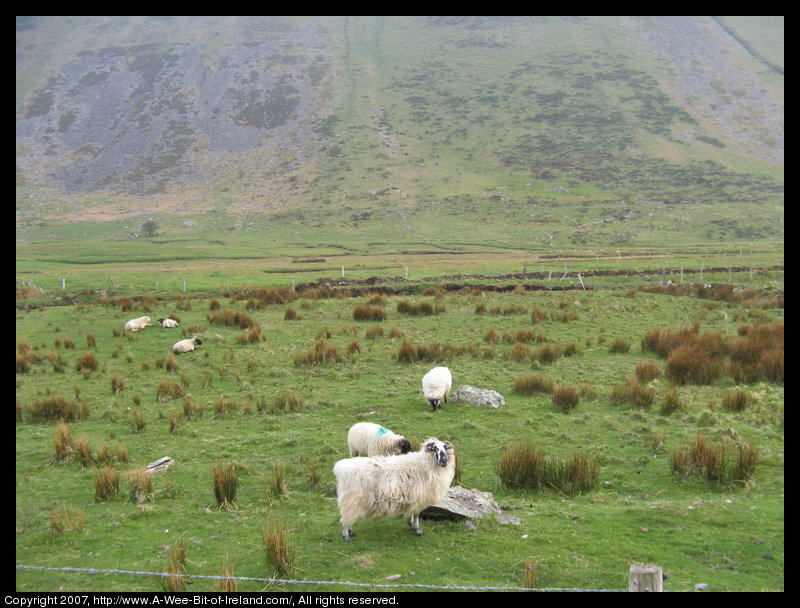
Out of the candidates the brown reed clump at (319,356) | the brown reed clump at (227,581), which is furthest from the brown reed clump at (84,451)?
the brown reed clump at (319,356)

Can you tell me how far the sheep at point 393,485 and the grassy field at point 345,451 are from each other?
385 millimetres

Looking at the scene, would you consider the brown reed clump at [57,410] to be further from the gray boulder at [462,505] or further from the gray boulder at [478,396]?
the gray boulder at [462,505]

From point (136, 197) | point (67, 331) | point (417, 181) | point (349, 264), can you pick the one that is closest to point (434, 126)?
point (417, 181)

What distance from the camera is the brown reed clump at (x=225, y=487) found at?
7983 mm

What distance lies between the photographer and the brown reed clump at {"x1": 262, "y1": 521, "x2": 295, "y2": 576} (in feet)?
19.7

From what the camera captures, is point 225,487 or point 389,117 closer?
point 225,487

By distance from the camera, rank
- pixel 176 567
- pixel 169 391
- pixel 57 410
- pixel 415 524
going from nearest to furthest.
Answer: pixel 176 567 < pixel 415 524 < pixel 57 410 < pixel 169 391

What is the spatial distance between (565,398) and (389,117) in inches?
4700

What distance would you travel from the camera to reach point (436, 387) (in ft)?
42.0

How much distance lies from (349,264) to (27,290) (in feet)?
84.6

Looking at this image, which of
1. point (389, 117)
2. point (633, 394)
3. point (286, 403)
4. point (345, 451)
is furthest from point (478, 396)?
point (389, 117)

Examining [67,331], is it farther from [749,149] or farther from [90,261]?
[749,149]

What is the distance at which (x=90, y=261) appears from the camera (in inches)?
2272

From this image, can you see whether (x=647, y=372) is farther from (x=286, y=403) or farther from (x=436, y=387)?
(x=286, y=403)
